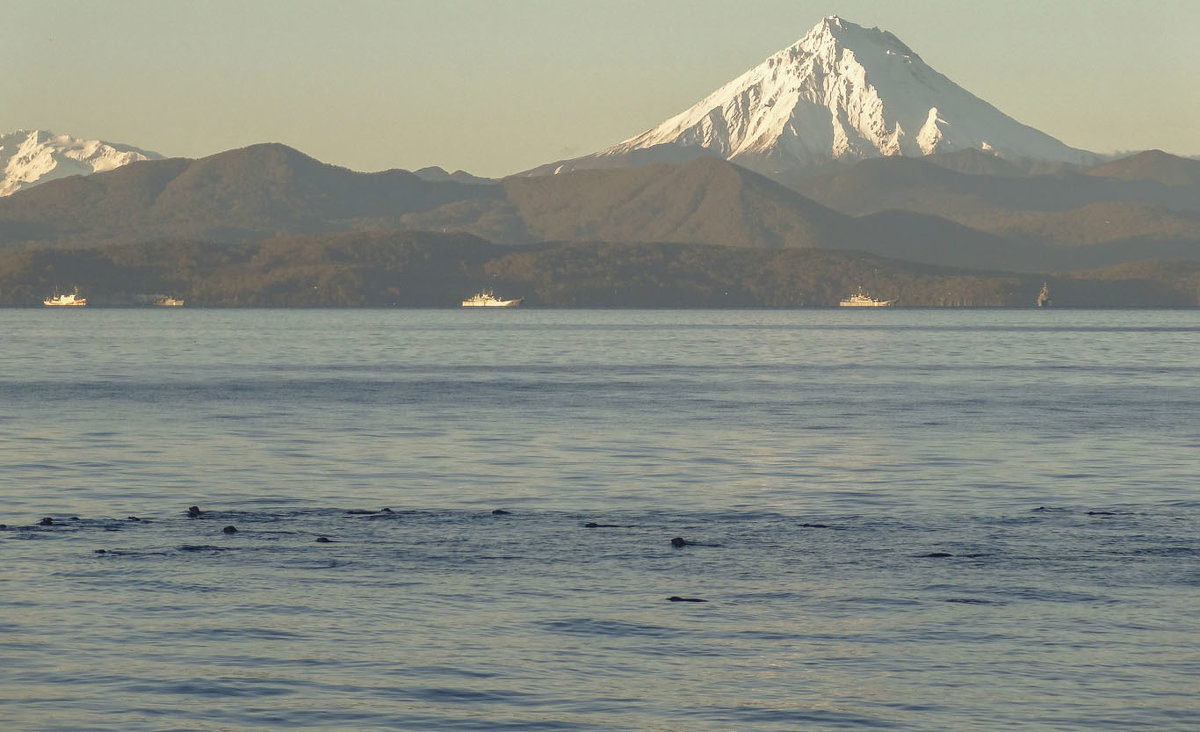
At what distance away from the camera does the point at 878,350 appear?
18550 centimetres

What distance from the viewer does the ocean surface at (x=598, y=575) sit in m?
23.9

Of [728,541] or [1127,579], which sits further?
[728,541]

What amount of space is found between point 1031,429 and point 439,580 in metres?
44.2

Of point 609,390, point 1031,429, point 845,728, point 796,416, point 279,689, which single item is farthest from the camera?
point 609,390

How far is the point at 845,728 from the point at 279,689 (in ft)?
25.3

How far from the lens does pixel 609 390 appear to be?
338 feet

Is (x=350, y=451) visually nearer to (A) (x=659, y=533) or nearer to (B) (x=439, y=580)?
(A) (x=659, y=533)

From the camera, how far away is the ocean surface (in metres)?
23.9

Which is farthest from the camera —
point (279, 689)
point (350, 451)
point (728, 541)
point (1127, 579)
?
point (350, 451)

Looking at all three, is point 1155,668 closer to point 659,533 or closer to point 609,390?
point 659,533

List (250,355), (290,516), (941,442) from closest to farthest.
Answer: (290,516) → (941,442) → (250,355)

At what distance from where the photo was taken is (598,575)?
108ft

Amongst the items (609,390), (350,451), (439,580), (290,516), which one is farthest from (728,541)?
(609,390)

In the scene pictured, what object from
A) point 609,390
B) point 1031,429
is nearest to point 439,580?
point 1031,429
